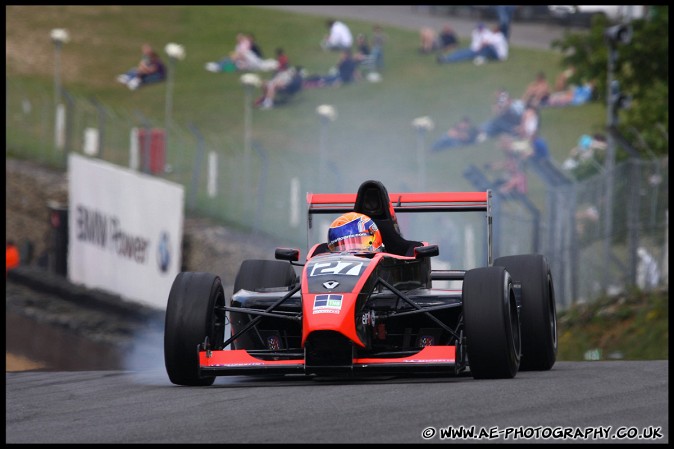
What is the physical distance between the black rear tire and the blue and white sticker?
7.52 feet

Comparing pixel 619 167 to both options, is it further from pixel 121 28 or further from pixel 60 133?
pixel 121 28

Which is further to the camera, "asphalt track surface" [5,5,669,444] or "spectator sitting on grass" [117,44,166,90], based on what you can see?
"spectator sitting on grass" [117,44,166,90]

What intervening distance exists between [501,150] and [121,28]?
18898 mm

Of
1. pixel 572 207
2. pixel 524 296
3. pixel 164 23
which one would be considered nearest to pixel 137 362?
pixel 572 207

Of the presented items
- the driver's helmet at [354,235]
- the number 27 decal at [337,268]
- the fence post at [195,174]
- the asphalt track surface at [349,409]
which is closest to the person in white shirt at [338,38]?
the fence post at [195,174]

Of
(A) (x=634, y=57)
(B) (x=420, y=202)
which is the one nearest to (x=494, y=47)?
(A) (x=634, y=57)

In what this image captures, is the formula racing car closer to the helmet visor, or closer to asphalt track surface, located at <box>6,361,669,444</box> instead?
the helmet visor

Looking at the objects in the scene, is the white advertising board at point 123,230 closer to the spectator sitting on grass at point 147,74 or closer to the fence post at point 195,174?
the fence post at point 195,174

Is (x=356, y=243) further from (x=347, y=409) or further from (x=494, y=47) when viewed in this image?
(x=494, y=47)

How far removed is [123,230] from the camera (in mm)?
25062

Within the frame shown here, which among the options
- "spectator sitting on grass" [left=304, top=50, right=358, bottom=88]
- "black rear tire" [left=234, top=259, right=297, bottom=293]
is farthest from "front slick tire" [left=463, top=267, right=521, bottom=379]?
"spectator sitting on grass" [left=304, top=50, right=358, bottom=88]

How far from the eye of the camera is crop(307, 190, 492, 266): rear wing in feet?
39.5

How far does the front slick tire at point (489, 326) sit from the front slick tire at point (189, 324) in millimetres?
1767

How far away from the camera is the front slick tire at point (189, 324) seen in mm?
10000
